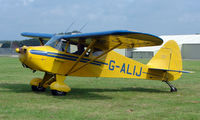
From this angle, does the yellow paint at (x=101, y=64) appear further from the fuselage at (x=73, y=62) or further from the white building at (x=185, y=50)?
the white building at (x=185, y=50)

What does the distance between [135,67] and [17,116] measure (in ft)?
20.3

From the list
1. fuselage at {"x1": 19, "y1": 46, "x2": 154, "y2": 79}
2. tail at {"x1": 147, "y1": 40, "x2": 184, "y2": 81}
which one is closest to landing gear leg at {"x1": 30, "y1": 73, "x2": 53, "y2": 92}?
fuselage at {"x1": 19, "y1": 46, "x2": 154, "y2": 79}

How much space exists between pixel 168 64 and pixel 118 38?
→ 3.80m

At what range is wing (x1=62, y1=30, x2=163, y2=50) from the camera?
26.2 feet

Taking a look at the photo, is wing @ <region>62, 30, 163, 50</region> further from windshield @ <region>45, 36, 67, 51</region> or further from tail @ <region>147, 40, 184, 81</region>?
tail @ <region>147, 40, 184, 81</region>

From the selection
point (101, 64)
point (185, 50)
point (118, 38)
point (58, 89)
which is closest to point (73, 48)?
point (101, 64)

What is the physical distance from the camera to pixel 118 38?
28.7 ft

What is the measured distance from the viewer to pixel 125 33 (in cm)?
783

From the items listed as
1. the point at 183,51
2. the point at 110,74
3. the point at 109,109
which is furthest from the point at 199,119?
the point at 183,51

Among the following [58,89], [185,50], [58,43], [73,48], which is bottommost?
[185,50]

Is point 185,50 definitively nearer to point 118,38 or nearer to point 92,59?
point 92,59

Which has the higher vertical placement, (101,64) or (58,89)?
(101,64)

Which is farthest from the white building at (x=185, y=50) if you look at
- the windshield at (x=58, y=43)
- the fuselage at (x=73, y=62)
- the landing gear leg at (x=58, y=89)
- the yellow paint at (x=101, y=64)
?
the landing gear leg at (x=58, y=89)

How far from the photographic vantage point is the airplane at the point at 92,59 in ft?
29.3
